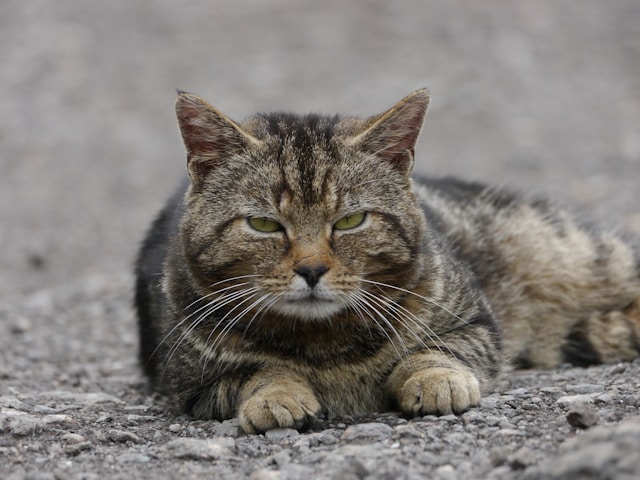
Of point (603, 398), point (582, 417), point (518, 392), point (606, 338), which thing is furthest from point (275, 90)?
point (582, 417)

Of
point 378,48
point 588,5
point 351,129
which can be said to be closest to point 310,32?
point 378,48

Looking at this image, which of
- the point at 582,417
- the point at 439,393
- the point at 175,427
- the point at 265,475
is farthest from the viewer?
the point at 175,427

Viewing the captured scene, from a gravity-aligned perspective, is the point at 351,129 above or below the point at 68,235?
above

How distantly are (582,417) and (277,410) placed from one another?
4.23ft

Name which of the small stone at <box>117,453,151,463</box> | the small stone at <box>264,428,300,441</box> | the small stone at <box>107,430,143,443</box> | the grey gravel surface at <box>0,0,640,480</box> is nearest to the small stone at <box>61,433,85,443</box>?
the grey gravel surface at <box>0,0,640,480</box>

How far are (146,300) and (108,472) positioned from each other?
92.2 inches

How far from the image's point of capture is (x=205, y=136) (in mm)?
4605

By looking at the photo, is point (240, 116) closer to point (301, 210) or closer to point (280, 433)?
point (301, 210)

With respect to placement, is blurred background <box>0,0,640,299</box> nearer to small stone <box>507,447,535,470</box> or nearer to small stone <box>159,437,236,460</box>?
small stone <box>159,437,236,460</box>

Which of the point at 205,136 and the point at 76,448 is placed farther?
the point at 205,136

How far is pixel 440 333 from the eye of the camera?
4809mm

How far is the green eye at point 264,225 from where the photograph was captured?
14.3ft

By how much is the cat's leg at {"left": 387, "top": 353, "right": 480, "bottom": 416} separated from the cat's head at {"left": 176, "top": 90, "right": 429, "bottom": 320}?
0.38 metres

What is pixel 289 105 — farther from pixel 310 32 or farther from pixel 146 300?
pixel 146 300
